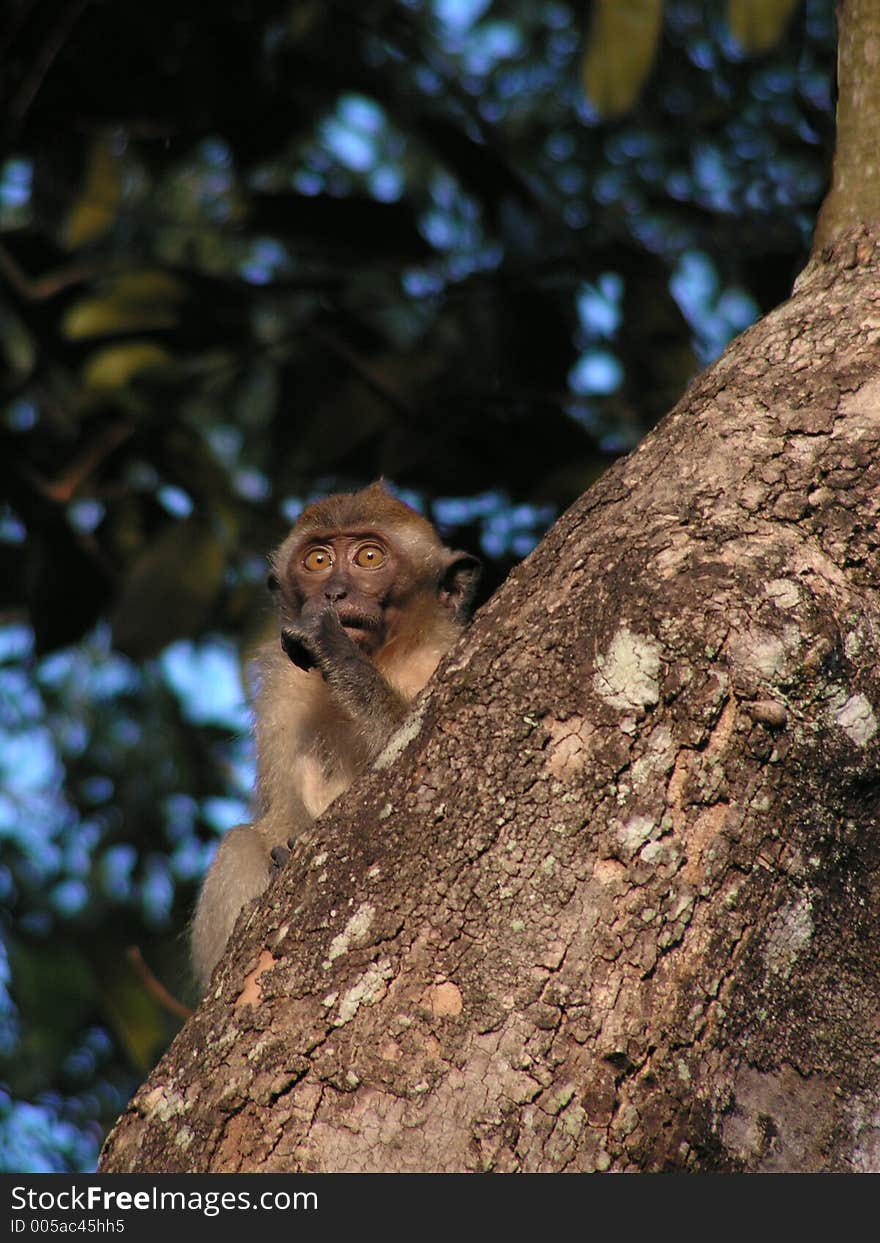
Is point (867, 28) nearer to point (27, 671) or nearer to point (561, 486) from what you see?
point (561, 486)

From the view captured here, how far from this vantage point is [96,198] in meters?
6.27

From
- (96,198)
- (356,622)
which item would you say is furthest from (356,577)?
Answer: (96,198)

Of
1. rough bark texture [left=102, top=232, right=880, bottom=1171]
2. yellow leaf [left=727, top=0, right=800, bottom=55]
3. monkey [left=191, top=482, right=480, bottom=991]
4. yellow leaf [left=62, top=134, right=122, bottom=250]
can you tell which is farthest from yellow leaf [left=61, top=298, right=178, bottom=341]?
rough bark texture [left=102, top=232, right=880, bottom=1171]

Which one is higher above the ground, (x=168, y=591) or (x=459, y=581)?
(x=168, y=591)

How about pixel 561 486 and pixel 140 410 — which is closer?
pixel 561 486

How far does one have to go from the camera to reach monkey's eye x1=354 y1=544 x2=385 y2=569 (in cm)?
586

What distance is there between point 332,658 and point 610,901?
2653mm

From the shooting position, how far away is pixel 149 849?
320 inches

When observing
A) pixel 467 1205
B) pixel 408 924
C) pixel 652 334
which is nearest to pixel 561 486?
pixel 652 334

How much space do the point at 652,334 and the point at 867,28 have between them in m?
1.68

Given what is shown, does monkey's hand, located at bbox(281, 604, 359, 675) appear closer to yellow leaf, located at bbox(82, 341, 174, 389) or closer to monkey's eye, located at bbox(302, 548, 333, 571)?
monkey's eye, located at bbox(302, 548, 333, 571)

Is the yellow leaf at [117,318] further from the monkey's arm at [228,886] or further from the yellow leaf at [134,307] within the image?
the monkey's arm at [228,886]

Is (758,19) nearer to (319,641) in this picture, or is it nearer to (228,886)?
(319,641)

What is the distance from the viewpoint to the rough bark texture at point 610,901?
2553 millimetres
